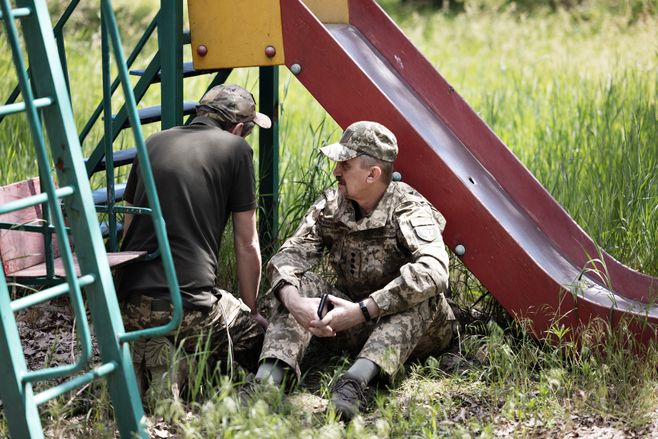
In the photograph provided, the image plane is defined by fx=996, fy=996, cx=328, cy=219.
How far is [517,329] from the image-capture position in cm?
457

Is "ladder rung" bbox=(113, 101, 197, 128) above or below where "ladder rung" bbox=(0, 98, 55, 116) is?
below

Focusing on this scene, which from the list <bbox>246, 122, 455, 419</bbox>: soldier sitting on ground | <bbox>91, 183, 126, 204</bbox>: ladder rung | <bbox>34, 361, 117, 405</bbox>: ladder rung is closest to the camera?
<bbox>34, 361, 117, 405</bbox>: ladder rung

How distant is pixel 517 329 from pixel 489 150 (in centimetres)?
106

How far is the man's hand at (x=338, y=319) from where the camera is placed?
4105 mm

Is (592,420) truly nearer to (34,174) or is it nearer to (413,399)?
(413,399)

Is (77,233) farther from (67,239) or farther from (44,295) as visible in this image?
(44,295)

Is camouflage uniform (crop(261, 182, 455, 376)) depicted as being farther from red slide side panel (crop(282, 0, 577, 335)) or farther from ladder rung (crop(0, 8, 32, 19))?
ladder rung (crop(0, 8, 32, 19))

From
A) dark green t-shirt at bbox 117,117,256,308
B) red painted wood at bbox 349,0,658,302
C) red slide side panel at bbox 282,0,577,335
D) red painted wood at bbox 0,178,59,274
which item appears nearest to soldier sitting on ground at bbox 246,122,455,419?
red slide side panel at bbox 282,0,577,335

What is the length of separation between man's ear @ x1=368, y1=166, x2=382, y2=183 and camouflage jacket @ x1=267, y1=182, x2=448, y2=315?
0.36ft

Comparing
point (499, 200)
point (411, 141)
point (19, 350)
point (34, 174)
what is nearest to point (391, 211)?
point (411, 141)

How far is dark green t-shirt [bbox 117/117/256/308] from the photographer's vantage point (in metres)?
4.06

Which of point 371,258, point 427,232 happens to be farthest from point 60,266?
point 427,232

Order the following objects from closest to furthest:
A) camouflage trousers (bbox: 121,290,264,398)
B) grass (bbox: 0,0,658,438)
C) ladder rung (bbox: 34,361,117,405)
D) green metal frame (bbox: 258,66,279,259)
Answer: ladder rung (bbox: 34,361,117,405) → grass (bbox: 0,0,658,438) → camouflage trousers (bbox: 121,290,264,398) → green metal frame (bbox: 258,66,279,259)

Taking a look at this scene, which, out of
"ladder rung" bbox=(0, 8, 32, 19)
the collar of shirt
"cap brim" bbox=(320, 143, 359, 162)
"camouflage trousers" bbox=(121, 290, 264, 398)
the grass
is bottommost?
the grass
